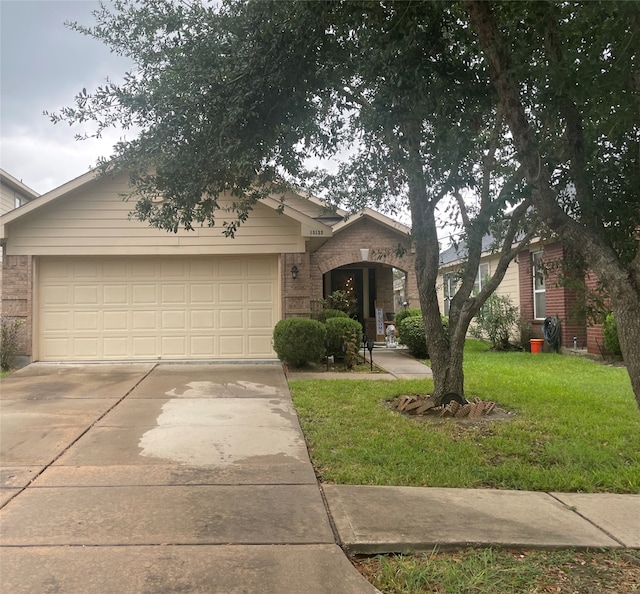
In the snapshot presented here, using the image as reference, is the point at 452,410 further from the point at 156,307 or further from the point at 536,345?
the point at 536,345

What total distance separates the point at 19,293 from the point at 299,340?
638 cm

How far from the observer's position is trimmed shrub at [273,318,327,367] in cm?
1091

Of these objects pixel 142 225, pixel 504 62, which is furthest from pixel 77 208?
pixel 504 62

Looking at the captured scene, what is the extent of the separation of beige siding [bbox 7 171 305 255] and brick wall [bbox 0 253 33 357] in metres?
0.26

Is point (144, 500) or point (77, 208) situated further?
point (77, 208)

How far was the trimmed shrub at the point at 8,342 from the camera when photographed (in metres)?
11.0

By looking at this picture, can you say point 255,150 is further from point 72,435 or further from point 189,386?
point 189,386

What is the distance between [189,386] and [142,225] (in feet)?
14.9

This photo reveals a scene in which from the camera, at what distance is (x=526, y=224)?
22.9 ft

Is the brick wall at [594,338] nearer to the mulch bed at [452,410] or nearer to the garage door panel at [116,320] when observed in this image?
the mulch bed at [452,410]

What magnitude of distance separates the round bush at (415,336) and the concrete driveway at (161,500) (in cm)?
647

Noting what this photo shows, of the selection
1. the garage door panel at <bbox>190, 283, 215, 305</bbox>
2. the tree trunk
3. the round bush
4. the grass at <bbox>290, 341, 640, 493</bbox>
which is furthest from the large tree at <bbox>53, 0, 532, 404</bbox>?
the round bush

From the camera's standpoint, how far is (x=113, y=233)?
11836 millimetres

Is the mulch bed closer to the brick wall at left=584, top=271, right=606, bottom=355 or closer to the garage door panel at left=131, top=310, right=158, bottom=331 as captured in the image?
the garage door panel at left=131, top=310, right=158, bottom=331
